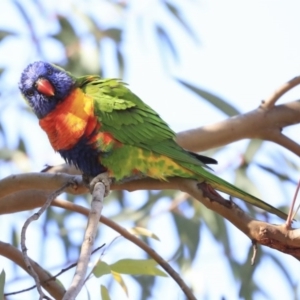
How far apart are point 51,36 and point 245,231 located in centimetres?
206

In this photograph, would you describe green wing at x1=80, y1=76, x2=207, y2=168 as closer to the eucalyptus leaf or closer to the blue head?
the blue head

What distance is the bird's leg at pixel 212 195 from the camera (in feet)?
4.99

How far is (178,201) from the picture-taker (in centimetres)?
286

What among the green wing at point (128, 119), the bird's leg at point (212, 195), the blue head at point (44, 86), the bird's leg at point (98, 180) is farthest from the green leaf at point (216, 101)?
the bird's leg at point (212, 195)

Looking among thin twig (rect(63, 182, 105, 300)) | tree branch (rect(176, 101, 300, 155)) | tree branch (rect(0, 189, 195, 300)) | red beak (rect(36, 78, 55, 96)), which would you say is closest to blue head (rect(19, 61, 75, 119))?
red beak (rect(36, 78, 55, 96))

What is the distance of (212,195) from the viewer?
156 cm

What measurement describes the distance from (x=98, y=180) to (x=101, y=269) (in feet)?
0.73

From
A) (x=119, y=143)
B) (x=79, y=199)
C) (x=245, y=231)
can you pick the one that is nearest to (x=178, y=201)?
(x=79, y=199)

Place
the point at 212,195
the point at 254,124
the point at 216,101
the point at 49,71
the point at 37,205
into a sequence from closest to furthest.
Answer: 1. the point at 212,195
2. the point at 37,205
3. the point at 254,124
4. the point at 49,71
5. the point at 216,101

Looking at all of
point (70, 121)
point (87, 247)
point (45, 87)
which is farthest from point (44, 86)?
point (87, 247)

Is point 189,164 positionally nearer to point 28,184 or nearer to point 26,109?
point 28,184

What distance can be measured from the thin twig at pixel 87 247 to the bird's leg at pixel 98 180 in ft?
0.49

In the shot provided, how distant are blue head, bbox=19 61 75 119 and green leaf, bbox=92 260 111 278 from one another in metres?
0.56

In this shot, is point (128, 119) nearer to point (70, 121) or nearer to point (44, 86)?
point (70, 121)
